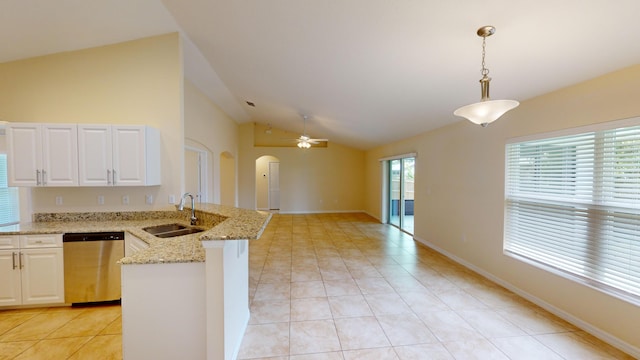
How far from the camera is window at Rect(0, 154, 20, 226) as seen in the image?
307cm

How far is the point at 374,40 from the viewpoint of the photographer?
2.39 m

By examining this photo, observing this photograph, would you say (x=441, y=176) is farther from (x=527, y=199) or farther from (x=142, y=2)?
(x=142, y=2)

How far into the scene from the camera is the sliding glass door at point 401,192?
6747 mm

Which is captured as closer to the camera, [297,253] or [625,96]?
[625,96]

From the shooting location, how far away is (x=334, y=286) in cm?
344

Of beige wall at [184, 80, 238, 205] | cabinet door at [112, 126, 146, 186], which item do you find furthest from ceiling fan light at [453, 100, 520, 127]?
beige wall at [184, 80, 238, 205]

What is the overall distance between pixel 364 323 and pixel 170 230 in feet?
8.12

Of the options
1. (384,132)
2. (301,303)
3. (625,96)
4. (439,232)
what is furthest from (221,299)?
(384,132)

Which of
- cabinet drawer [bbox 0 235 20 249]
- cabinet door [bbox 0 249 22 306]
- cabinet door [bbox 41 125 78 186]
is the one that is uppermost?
cabinet door [bbox 41 125 78 186]

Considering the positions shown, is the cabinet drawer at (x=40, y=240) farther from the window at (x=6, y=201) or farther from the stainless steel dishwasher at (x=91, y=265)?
the window at (x=6, y=201)

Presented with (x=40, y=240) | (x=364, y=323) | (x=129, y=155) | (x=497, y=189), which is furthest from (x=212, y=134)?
(x=497, y=189)

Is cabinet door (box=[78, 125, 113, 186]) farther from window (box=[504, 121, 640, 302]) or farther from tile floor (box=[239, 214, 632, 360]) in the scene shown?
window (box=[504, 121, 640, 302])

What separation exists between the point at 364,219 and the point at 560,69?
660cm

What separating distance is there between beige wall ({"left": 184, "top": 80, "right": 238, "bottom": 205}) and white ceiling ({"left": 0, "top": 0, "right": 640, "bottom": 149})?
1.06 m
